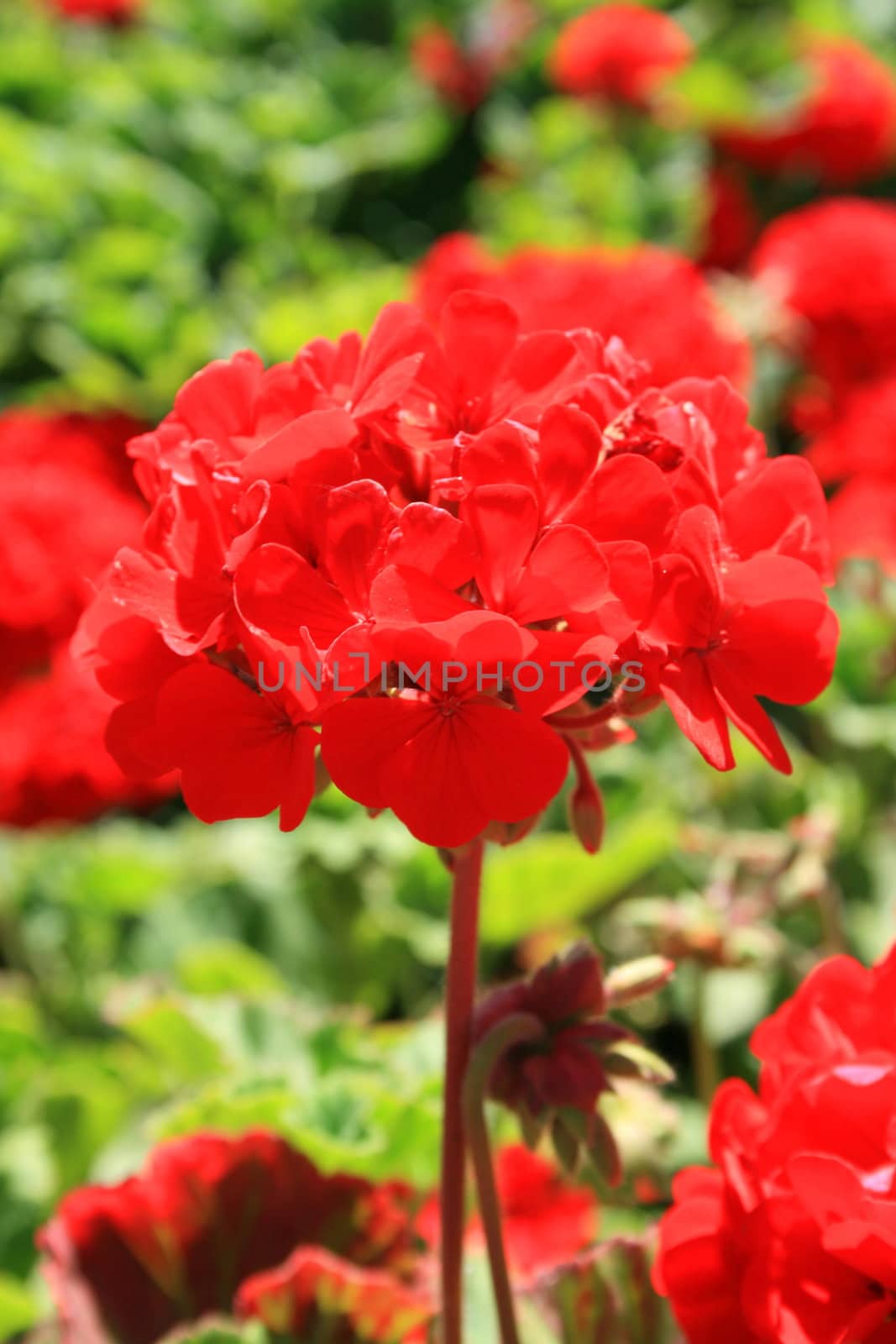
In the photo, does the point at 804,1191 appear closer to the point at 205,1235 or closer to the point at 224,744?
the point at 224,744

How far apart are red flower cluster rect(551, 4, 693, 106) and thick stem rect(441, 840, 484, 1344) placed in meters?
2.50

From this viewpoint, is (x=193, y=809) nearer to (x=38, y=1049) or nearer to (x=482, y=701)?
(x=482, y=701)

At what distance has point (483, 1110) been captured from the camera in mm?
689

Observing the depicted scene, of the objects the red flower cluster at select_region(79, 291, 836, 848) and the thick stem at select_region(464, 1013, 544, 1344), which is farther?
the thick stem at select_region(464, 1013, 544, 1344)

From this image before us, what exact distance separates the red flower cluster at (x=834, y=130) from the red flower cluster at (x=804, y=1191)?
8.57 ft

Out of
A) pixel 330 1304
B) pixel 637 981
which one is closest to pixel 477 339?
pixel 637 981

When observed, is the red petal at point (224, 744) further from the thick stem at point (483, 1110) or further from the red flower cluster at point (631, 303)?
the red flower cluster at point (631, 303)

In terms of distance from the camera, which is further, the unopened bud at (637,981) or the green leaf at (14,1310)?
the green leaf at (14,1310)

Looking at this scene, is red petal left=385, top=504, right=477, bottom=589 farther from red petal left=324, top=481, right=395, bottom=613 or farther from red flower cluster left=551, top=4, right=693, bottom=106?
red flower cluster left=551, top=4, right=693, bottom=106

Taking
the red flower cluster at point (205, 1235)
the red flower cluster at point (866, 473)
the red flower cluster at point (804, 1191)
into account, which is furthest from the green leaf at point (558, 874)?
the red flower cluster at point (804, 1191)

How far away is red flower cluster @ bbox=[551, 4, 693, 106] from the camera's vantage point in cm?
278

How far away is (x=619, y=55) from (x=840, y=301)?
1.00 meters

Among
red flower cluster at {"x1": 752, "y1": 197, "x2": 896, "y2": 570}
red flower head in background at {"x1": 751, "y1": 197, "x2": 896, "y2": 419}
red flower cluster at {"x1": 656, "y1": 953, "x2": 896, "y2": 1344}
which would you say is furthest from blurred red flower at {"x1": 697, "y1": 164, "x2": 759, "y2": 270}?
red flower cluster at {"x1": 656, "y1": 953, "x2": 896, "y2": 1344}

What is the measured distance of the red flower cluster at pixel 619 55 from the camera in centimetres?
278
